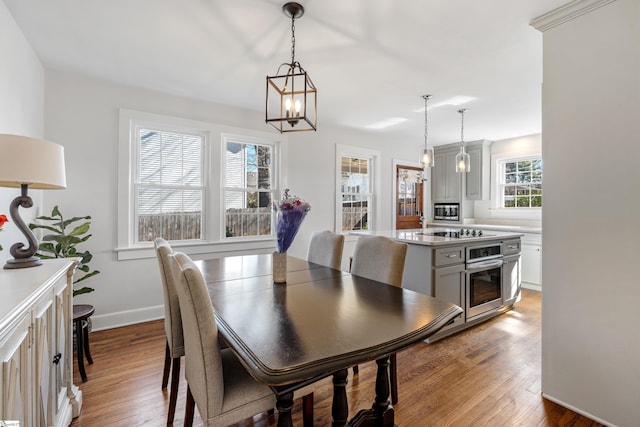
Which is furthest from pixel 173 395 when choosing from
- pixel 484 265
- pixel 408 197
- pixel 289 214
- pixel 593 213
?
pixel 408 197

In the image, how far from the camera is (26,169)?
143 cm

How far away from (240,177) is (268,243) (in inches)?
37.7

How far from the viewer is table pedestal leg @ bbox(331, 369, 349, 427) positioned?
1258 millimetres

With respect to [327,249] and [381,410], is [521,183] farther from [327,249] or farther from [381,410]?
[381,410]

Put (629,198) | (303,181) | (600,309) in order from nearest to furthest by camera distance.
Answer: (629,198), (600,309), (303,181)

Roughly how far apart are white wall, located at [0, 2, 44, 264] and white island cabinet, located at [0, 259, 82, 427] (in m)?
0.77

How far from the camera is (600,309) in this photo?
1768 mm

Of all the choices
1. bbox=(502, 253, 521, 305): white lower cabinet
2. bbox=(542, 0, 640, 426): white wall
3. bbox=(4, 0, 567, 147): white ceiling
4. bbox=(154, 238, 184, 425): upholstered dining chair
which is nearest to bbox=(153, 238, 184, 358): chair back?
bbox=(154, 238, 184, 425): upholstered dining chair

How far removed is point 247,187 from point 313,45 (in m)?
2.13

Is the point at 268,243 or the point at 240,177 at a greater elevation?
the point at 240,177

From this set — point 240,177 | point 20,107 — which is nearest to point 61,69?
point 20,107

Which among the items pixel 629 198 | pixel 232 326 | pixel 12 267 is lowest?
pixel 232 326

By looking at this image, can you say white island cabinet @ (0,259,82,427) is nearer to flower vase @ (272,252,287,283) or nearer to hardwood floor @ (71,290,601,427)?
hardwood floor @ (71,290,601,427)

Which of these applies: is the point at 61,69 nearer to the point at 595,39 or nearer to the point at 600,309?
Result: the point at 595,39
